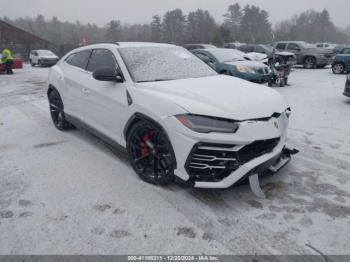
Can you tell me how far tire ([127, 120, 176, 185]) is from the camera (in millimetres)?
3312

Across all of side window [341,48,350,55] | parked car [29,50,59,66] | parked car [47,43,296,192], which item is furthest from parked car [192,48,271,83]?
parked car [29,50,59,66]

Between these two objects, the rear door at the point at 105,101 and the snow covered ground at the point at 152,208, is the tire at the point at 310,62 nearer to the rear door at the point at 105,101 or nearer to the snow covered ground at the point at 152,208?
the snow covered ground at the point at 152,208

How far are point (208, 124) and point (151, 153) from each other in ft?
2.87

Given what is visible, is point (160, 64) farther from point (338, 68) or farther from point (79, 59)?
point (338, 68)

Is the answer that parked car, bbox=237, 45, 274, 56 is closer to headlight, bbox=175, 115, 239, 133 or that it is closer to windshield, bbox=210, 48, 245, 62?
windshield, bbox=210, 48, 245, 62

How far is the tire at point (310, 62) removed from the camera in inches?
719

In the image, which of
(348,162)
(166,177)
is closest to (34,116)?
(166,177)

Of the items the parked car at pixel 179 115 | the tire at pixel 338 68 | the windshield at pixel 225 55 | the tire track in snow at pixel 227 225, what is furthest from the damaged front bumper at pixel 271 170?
the tire at pixel 338 68

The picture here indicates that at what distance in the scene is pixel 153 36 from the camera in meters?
64.5

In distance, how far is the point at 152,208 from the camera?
319cm

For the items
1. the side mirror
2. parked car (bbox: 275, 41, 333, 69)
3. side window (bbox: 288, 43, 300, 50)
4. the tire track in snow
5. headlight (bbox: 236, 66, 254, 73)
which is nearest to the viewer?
the tire track in snow

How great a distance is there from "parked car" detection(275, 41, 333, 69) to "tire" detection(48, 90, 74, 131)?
16.3 m

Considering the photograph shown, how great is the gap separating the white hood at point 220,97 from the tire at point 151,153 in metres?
0.40

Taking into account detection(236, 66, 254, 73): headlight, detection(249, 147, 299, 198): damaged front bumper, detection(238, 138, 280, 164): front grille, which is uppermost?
detection(236, 66, 254, 73): headlight
